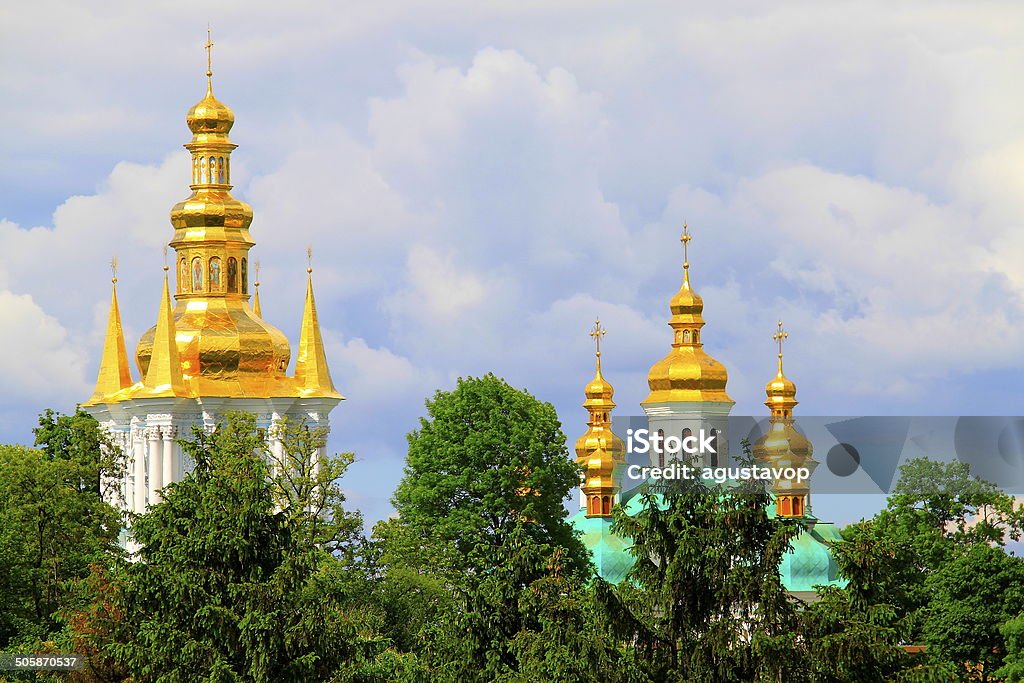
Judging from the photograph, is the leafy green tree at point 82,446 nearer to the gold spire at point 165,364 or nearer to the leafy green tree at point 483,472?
the leafy green tree at point 483,472

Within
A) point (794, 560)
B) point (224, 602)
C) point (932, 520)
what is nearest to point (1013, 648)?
point (932, 520)

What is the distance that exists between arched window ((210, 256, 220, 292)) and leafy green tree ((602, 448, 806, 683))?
52095 millimetres

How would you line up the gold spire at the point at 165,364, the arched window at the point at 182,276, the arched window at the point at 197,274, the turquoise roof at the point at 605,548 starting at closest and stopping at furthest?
1. the turquoise roof at the point at 605,548
2. the gold spire at the point at 165,364
3. the arched window at the point at 197,274
4. the arched window at the point at 182,276

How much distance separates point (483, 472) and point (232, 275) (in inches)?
1202

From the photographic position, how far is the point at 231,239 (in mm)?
91750

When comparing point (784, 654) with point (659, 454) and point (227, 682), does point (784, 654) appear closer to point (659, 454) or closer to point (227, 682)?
point (227, 682)

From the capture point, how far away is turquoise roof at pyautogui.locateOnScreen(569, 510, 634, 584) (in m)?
85.1

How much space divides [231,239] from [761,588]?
2166 inches

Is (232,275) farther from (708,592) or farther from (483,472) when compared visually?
(708,592)

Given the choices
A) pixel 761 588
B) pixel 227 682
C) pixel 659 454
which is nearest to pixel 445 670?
pixel 227 682

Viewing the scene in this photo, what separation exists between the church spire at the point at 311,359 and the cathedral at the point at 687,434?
9887mm

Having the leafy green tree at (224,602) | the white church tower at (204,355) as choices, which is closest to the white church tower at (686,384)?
the white church tower at (204,355)

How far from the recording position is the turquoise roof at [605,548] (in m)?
85.1

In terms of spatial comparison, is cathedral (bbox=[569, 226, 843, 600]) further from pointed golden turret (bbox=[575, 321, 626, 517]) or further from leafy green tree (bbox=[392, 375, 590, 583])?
leafy green tree (bbox=[392, 375, 590, 583])
